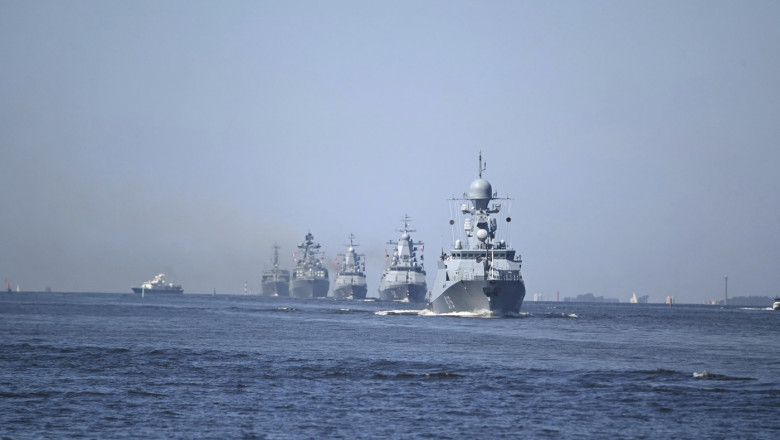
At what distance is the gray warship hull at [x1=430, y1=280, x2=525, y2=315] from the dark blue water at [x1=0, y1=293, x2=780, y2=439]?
26275mm

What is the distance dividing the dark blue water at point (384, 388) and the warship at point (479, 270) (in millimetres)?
27350

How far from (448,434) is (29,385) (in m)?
22.5

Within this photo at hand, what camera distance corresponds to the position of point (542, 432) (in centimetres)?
3281

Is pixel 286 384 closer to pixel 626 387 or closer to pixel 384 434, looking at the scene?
pixel 384 434

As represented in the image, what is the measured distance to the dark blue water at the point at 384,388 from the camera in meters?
33.5

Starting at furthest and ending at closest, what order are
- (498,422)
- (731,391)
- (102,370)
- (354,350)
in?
(354,350) → (102,370) → (731,391) → (498,422)

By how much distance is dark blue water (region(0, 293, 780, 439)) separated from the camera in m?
33.5

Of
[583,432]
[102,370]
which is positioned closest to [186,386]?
[102,370]

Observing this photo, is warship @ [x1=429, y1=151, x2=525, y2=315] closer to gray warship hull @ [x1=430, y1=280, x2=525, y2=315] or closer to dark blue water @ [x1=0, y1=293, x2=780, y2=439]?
gray warship hull @ [x1=430, y1=280, x2=525, y2=315]

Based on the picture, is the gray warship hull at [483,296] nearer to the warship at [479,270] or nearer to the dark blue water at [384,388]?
the warship at [479,270]

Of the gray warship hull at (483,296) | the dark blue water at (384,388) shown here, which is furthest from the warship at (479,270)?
the dark blue water at (384,388)

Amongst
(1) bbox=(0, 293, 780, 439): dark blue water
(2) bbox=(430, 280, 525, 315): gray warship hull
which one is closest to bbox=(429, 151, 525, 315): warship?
(2) bbox=(430, 280, 525, 315): gray warship hull

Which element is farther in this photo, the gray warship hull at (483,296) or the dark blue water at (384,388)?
the gray warship hull at (483,296)

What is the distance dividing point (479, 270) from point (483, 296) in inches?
122
